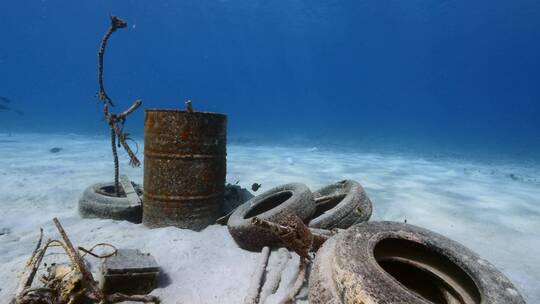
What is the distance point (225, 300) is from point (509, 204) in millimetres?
7611

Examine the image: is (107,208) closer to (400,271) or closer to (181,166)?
(181,166)

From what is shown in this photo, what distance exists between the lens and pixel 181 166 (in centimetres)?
425

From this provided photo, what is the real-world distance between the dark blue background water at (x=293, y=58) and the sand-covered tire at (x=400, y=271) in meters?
83.3

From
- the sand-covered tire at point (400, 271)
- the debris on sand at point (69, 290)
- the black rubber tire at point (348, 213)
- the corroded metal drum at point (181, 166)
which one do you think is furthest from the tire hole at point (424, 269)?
the corroded metal drum at point (181, 166)

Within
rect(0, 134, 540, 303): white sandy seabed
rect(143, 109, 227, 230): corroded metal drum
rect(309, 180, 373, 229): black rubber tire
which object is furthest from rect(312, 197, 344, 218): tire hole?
rect(143, 109, 227, 230): corroded metal drum

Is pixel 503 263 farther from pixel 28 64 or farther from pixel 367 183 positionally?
pixel 28 64

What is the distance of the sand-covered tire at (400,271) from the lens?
1830 millimetres

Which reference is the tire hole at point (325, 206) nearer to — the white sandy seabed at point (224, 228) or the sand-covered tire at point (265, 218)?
the sand-covered tire at point (265, 218)

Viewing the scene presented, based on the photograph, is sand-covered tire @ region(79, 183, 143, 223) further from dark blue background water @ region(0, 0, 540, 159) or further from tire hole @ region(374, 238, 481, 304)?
dark blue background water @ region(0, 0, 540, 159)

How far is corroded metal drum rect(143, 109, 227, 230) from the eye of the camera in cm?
420

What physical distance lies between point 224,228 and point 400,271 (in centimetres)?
252

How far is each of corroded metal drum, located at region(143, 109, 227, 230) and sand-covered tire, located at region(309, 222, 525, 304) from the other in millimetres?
2407

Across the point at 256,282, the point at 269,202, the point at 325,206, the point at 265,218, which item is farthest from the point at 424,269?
the point at 269,202

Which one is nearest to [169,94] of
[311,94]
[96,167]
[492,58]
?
[311,94]
